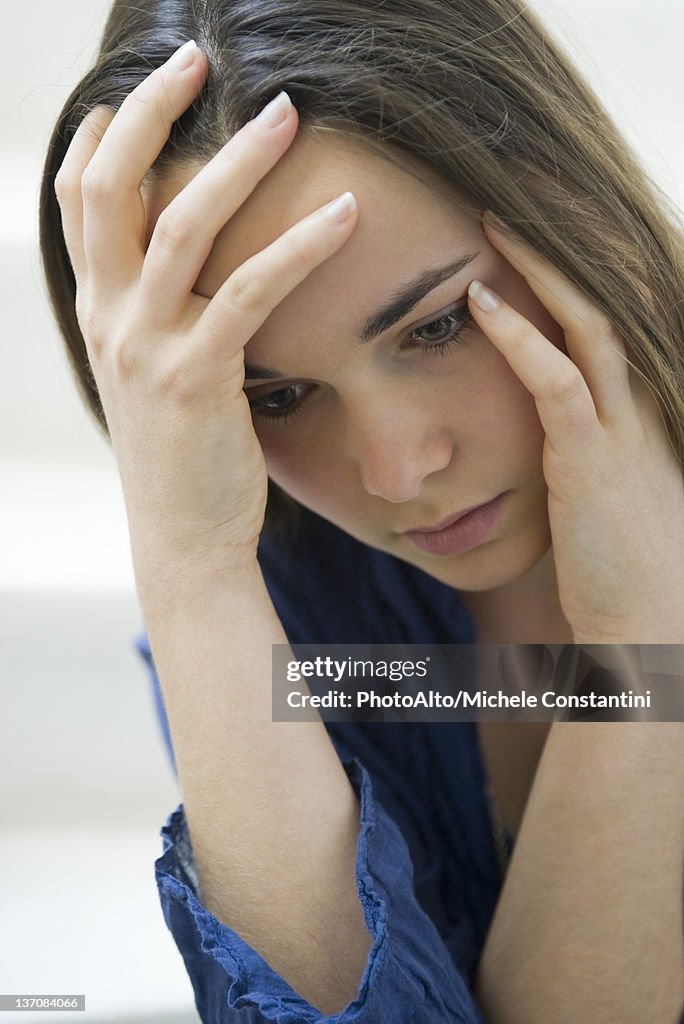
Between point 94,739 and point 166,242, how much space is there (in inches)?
35.0

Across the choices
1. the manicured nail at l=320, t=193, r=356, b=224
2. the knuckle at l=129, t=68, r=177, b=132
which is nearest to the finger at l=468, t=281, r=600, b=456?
the manicured nail at l=320, t=193, r=356, b=224

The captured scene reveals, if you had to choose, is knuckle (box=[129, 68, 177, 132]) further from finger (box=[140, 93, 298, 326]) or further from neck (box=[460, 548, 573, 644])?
neck (box=[460, 548, 573, 644])

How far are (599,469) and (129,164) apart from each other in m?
0.38

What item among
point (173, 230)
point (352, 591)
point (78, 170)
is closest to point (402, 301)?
point (173, 230)

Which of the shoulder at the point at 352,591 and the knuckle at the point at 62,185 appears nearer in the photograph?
the knuckle at the point at 62,185

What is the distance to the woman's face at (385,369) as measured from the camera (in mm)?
650

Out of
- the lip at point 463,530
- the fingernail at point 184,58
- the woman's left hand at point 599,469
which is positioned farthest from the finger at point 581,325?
the fingernail at point 184,58

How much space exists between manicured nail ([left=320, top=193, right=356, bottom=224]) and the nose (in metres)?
0.12

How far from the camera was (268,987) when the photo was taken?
2.21ft

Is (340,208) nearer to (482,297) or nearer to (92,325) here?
(482,297)

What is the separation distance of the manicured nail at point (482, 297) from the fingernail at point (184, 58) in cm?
23

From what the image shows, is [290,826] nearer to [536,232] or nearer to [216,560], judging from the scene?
[216,560]

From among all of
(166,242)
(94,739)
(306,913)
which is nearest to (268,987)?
(306,913)

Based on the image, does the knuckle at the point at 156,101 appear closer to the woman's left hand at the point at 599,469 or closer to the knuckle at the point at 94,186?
the knuckle at the point at 94,186
